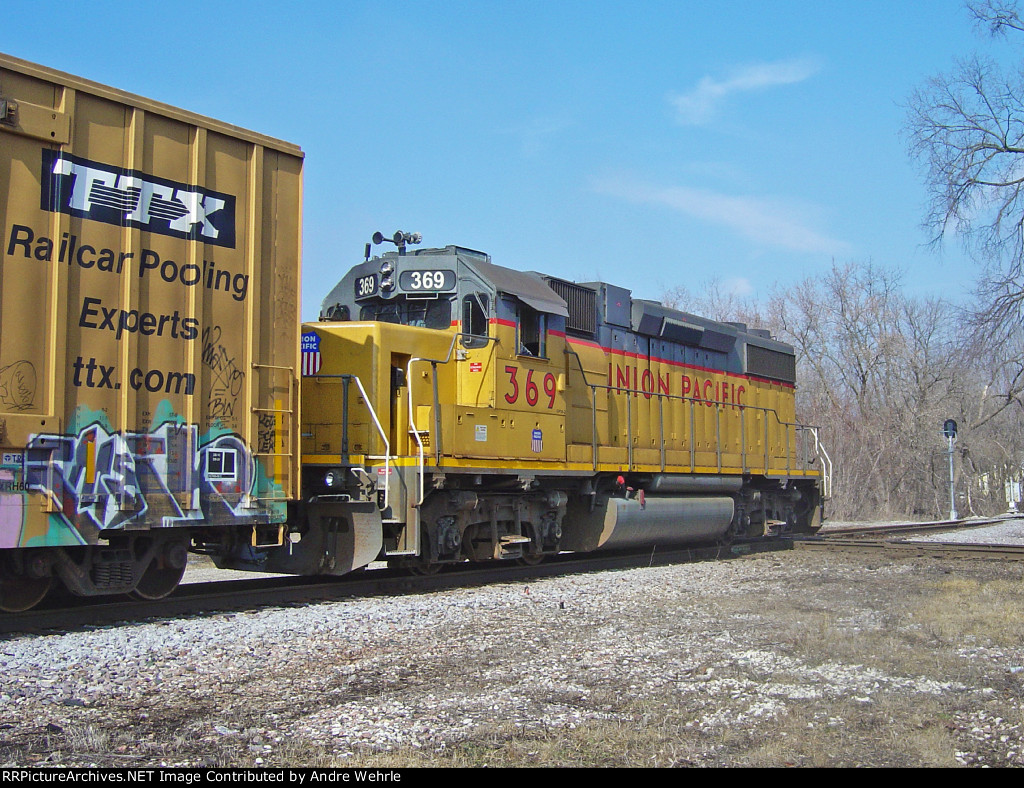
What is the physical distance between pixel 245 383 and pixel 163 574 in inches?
73.4

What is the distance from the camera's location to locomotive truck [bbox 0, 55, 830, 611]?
6.90 metres

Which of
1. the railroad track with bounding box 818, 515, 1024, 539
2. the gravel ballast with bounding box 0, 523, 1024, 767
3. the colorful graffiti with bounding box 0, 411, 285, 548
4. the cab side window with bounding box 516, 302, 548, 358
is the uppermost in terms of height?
the cab side window with bounding box 516, 302, 548, 358

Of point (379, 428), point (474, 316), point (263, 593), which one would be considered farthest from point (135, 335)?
point (474, 316)

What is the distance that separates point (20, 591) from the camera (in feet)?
24.5

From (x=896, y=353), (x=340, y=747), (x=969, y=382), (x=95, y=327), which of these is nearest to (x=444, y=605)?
(x=95, y=327)

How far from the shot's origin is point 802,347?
125 feet

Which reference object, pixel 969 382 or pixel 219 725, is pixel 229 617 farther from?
pixel 969 382

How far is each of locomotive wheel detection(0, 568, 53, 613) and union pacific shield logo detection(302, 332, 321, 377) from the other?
11.4 feet

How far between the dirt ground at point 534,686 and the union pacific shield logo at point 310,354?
2.66 meters

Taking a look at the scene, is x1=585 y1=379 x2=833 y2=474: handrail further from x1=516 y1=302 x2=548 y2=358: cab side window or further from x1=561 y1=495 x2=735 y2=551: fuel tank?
x1=516 y1=302 x2=548 y2=358: cab side window

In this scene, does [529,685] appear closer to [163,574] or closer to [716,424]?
[163,574]

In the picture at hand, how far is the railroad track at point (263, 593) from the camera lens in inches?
294

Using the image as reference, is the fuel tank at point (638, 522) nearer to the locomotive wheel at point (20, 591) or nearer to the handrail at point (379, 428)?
the handrail at point (379, 428)

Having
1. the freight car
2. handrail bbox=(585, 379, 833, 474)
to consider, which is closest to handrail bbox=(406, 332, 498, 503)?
the freight car
